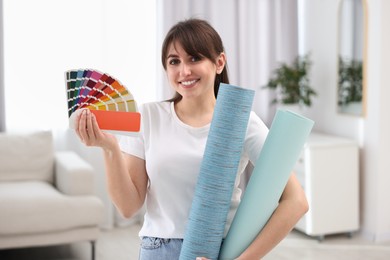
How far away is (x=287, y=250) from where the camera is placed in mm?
4438

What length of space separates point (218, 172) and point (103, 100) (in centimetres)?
27

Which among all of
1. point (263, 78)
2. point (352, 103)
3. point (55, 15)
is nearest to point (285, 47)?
point (263, 78)

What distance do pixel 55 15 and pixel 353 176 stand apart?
2.41 metres

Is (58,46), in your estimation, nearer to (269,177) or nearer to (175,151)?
(175,151)

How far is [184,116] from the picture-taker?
157cm

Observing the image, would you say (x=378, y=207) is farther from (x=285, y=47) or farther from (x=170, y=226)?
(x=170, y=226)

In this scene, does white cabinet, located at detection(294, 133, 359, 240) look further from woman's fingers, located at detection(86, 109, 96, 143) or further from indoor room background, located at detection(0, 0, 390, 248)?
woman's fingers, located at detection(86, 109, 96, 143)

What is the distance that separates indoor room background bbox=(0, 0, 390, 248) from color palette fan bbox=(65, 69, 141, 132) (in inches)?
136

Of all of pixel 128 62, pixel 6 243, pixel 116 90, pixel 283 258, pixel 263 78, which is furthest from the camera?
pixel 263 78

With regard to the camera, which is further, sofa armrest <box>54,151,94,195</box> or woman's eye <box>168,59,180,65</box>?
sofa armrest <box>54,151,94,195</box>

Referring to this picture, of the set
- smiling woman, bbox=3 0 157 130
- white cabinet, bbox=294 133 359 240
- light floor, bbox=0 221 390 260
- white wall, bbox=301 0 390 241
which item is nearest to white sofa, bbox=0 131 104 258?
light floor, bbox=0 221 390 260

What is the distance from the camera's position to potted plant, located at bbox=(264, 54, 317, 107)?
5023 millimetres

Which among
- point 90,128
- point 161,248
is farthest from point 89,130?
point 161,248

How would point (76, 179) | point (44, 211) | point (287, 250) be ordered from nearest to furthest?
point (44, 211), point (76, 179), point (287, 250)
